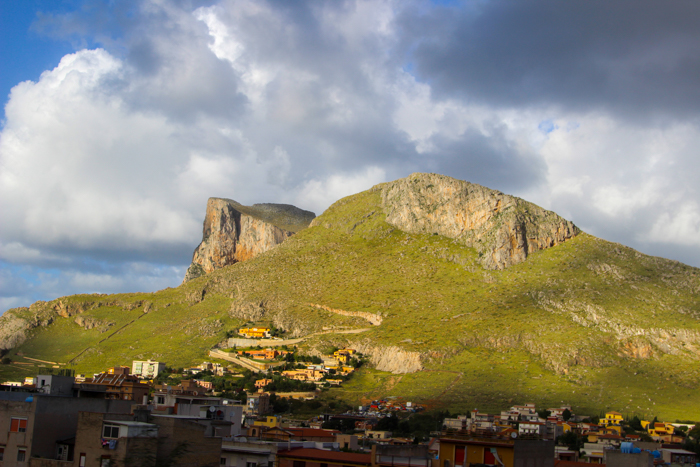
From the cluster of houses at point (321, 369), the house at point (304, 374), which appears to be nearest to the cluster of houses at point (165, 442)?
the cluster of houses at point (321, 369)

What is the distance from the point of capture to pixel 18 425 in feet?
69.8

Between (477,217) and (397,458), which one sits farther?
(477,217)

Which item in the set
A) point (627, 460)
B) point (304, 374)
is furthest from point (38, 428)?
point (304, 374)

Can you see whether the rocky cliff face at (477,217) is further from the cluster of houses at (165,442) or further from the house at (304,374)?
the cluster of houses at (165,442)

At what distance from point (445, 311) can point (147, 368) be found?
55352mm

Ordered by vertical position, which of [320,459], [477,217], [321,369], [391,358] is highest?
[477,217]

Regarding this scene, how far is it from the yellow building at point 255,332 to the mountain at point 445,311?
4.20 metres

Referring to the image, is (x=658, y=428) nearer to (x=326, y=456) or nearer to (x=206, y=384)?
(x=206, y=384)

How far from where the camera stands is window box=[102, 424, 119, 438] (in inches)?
738

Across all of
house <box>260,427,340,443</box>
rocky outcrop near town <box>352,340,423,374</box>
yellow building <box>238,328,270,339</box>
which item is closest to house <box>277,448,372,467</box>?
house <box>260,427,340,443</box>

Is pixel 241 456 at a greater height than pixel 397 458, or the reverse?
pixel 397 458

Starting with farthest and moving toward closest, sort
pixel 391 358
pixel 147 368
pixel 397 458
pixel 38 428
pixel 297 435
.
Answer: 1. pixel 391 358
2. pixel 147 368
3. pixel 297 435
4. pixel 397 458
5. pixel 38 428

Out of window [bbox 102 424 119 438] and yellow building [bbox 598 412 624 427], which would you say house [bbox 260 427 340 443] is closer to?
window [bbox 102 424 119 438]

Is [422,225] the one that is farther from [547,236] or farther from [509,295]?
[509,295]
